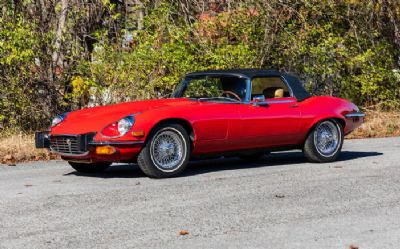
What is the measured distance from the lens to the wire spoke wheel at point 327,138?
11.1 meters

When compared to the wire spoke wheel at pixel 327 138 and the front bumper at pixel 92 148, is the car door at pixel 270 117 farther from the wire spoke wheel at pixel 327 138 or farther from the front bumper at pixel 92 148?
the front bumper at pixel 92 148

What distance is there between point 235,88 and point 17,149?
3763mm

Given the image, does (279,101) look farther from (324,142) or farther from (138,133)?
(138,133)

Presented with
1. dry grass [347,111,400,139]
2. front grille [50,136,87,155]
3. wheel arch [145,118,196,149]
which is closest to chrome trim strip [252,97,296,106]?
wheel arch [145,118,196,149]

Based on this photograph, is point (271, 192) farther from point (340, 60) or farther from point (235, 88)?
point (340, 60)

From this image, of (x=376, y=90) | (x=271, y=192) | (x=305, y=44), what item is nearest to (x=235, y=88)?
(x=271, y=192)

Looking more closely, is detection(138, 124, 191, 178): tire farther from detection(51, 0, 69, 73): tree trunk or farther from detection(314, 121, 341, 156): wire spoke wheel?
detection(51, 0, 69, 73): tree trunk

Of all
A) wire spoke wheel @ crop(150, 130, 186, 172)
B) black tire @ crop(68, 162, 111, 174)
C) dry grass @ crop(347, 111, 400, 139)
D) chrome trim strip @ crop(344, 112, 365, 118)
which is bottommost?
dry grass @ crop(347, 111, 400, 139)

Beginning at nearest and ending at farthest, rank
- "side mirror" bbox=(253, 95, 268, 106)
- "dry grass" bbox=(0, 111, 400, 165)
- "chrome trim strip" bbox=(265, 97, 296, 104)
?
"side mirror" bbox=(253, 95, 268, 106)
"chrome trim strip" bbox=(265, 97, 296, 104)
"dry grass" bbox=(0, 111, 400, 165)

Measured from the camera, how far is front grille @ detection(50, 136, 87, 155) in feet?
30.7

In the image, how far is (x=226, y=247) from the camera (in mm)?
5945

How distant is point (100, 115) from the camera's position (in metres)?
9.78

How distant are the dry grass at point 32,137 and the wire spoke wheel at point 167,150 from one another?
2.99m

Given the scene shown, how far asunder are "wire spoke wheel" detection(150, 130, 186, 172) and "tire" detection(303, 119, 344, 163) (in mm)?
2203
